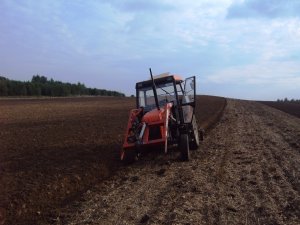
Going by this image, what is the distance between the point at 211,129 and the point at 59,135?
257 inches

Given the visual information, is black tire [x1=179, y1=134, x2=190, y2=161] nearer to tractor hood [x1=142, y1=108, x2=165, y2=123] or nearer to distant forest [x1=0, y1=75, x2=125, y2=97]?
tractor hood [x1=142, y1=108, x2=165, y2=123]

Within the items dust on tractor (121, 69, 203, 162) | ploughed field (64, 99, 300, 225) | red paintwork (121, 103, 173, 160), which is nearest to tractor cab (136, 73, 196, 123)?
dust on tractor (121, 69, 203, 162)

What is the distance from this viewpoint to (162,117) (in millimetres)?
11430

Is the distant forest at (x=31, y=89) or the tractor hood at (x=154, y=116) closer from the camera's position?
the tractor hood at (x=154, y=116)

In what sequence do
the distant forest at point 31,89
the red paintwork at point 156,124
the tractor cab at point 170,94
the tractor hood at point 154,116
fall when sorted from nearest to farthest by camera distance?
the red paintwork at point 156,124
the tractor hood at point 154,116
the tractor cab at point 170,94
the distant forest at point 31,89

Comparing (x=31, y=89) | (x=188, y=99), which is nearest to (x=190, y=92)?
(x=188, y=99)

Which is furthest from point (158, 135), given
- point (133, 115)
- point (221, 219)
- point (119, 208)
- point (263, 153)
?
point (221, 219)

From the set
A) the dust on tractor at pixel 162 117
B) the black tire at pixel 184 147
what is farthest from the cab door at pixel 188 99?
the black tire at pixel 184 147

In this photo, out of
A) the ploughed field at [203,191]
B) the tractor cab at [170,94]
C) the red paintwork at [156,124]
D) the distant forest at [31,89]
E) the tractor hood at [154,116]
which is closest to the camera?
the ploughed field at [203,191]

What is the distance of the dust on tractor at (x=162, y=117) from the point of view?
11133 millimetres

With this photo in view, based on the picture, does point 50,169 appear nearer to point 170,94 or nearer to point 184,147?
point 184,147

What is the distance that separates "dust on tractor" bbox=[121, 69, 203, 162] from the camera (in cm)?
1113

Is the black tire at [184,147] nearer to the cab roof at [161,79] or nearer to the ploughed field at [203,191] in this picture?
the ploughed field at [203,191]

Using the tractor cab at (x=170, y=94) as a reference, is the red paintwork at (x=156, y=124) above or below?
below
